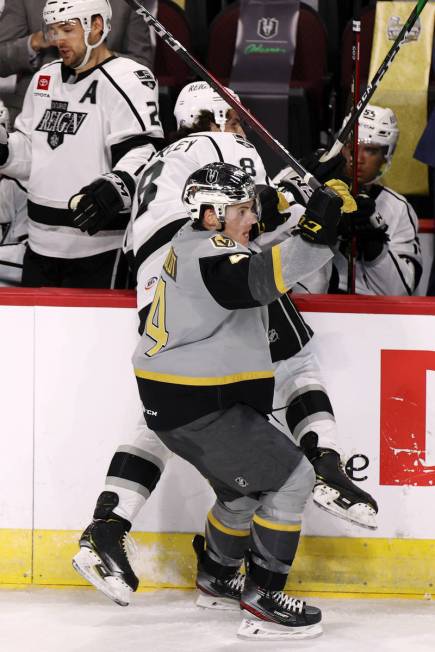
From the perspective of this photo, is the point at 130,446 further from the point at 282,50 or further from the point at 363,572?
the point at 282,50

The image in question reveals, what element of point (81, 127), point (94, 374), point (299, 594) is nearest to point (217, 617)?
point (299, 594)

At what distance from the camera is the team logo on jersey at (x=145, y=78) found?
153 inches

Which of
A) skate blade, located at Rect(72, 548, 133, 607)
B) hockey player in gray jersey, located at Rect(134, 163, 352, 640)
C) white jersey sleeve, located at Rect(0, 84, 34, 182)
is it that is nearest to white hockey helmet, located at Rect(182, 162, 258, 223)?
hockey player in gray jersey, located at Rect(134, 163, 352, 640)

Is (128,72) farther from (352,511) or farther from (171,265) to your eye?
(352,511)

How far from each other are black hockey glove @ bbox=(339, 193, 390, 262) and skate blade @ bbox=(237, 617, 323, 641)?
1208 millimetres

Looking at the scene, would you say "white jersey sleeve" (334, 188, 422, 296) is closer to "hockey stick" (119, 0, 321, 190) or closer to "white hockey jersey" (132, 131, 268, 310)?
"white hockey jersey" (132, 131, 268, 310)

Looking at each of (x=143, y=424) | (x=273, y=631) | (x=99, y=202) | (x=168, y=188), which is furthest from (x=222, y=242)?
(x=273, y=631)

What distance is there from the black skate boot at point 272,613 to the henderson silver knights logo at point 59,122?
4.57ft

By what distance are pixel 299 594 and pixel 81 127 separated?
146 centimetres

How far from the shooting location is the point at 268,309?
131 inches

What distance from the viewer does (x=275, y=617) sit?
3201 mm

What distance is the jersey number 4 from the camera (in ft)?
10.1

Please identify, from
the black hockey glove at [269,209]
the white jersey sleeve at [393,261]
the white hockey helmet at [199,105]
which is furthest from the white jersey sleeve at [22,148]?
the white jersey sleeve at [393,261]

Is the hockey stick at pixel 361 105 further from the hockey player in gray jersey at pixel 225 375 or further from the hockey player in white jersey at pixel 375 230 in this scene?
the hockey player in white jersey at pixel 375 230
